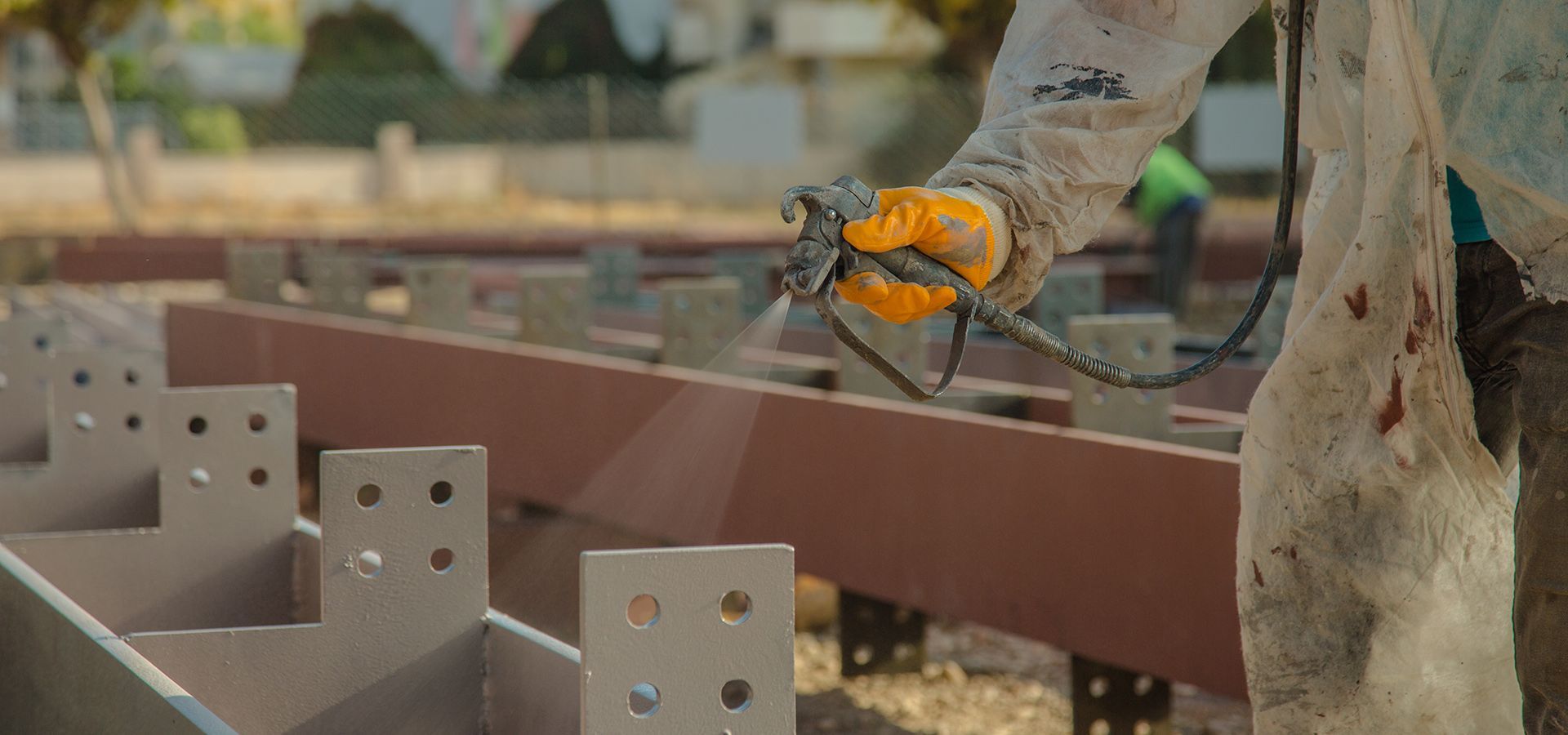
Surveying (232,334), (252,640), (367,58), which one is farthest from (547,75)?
(252,640)

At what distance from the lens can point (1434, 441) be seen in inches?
90.0

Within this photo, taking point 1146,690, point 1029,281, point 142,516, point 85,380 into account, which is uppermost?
point 1029,281

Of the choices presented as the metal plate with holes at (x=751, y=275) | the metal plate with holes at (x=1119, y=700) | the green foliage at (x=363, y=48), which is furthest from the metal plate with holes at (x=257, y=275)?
the green foliage at (x=363, y=48)

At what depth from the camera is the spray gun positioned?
2.01 metres

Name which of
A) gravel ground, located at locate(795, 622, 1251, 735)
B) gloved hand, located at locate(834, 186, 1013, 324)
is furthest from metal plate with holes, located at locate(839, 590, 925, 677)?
gloved hand, located at locate(834, 186, 1013, 324)

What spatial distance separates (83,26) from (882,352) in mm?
13464

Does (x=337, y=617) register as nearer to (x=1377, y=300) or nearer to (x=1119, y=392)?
(x=1377, y=300)

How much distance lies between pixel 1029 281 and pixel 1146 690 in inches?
79.7

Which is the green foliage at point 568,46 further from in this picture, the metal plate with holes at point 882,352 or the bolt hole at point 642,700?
the bolt hole at point 642,700

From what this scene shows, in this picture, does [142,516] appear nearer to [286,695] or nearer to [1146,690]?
[286,695]

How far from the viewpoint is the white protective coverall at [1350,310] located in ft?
7.11

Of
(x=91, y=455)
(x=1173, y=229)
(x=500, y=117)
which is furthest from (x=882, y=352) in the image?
(x=500, y=117)

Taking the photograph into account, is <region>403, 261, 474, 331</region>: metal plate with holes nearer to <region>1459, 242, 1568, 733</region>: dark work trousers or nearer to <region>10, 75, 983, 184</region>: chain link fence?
<region>1459, 242, 1568, 733</region>: dark work trousers

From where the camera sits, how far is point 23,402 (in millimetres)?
4723
